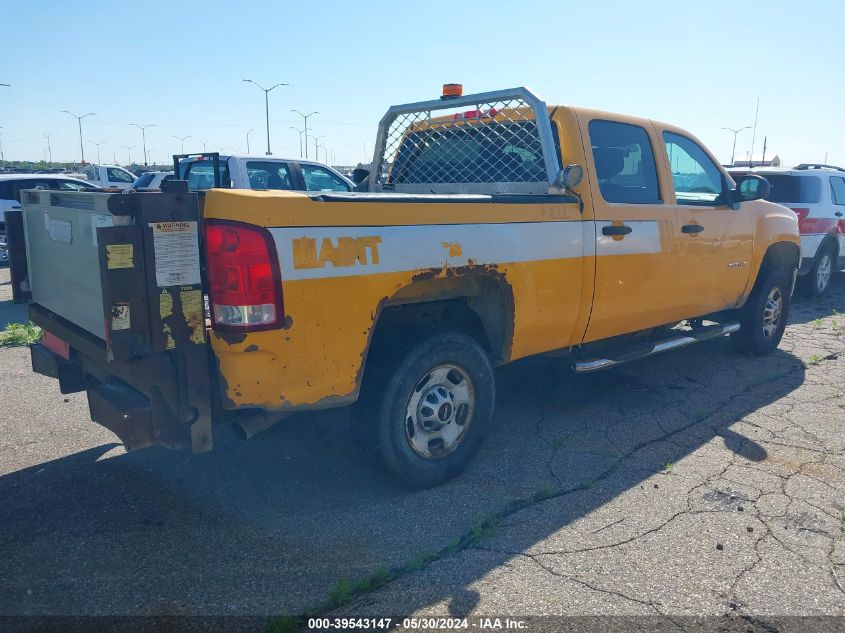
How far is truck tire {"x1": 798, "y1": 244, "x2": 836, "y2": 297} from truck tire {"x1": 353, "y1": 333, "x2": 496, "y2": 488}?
342 inches

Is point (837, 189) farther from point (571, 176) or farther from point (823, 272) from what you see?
point (571, 176)

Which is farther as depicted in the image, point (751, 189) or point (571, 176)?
point (751, 189)

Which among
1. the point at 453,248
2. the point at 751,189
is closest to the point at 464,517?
the point at 453,248

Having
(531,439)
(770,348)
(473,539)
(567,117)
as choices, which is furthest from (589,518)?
(770,348)

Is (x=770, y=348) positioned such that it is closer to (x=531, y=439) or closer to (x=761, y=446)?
(x=761, y=446)

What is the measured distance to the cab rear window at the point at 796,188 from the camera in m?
10.8

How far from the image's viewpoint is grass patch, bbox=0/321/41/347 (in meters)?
7.23

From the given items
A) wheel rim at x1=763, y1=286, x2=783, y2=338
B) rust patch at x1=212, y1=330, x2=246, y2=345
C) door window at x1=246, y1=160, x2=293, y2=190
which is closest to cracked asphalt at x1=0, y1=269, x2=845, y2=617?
rust patch at x1=212, y1=330, x2=246, y2=345

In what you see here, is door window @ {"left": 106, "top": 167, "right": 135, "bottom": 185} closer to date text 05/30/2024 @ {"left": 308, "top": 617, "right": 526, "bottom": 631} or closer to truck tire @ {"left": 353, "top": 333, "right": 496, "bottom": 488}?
truck tire @ {"left": 353, "top": 333, "right": 496, "bottom": 488}

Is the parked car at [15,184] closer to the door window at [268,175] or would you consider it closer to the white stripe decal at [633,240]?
the door window at [268,175]

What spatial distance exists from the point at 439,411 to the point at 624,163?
7.84 feet

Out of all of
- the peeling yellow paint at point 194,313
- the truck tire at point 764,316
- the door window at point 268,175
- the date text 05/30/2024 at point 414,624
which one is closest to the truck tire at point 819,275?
the truck tire at point 764,316

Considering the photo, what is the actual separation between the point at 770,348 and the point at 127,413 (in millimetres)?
6210

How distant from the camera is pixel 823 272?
11.1 m
